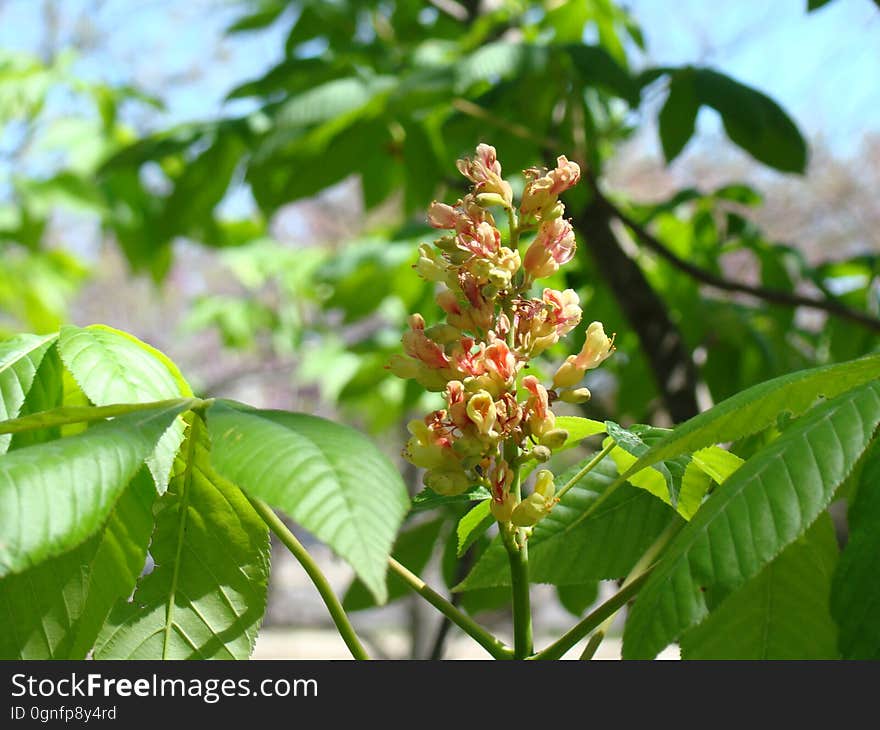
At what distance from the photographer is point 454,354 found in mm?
724

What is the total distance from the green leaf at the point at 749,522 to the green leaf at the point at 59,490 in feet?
1.02

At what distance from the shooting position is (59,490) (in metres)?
0.54

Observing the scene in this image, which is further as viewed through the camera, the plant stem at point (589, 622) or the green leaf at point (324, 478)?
the plant stem at point (589, 622)

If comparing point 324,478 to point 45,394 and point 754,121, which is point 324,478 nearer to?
point 45,394

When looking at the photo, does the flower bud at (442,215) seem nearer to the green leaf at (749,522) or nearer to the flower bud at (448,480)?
the flower bud at (448,480)

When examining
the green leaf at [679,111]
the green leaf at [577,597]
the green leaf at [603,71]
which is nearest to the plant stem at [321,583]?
the green leaf at [577,597]

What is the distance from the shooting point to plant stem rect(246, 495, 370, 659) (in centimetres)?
70

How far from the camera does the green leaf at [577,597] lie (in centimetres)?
165

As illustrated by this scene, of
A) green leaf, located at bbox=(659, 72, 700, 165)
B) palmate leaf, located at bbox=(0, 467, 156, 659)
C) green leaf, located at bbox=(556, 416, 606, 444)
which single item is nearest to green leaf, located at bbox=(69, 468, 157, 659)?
palmate leaf, located at bbox=(0, 467, 156, 659)

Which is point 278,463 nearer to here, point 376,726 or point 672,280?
point 376,726

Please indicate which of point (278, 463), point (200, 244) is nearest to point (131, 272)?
point (200, 244)

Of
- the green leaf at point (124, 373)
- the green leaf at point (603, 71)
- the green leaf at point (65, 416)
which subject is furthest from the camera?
the green leaf at point (603, 71)

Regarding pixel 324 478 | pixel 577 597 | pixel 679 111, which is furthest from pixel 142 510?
pixel 679 111

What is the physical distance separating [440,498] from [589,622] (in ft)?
0.50
